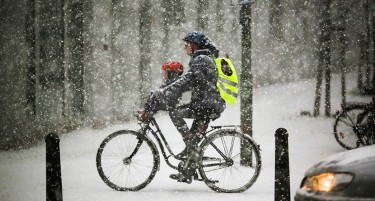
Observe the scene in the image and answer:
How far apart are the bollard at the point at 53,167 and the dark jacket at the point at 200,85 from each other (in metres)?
1.73

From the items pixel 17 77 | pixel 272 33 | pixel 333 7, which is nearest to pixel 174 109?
pixel 17 77

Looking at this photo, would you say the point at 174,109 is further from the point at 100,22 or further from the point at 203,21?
the point at 203,21

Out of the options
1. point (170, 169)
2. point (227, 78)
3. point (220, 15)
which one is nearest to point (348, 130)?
point (170, 169)

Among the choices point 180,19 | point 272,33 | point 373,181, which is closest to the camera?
point 373,181

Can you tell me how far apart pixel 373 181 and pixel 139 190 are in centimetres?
377

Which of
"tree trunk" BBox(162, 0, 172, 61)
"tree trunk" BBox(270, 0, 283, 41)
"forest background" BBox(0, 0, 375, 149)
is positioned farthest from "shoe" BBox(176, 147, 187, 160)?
"tree trunk" BBox(270, 0, 283, 41)

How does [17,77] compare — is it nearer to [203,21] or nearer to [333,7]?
[203,21]

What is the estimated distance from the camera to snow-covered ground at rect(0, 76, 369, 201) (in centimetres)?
691

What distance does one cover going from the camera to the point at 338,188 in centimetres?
397

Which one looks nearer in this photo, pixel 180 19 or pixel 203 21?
pixel 180 19

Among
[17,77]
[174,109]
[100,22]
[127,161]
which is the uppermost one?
[100,22]

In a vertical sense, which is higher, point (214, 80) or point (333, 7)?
point (333, 7)

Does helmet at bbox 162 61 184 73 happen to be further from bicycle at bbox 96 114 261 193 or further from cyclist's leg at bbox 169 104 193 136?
bicycle at bbox 96 114 261 193

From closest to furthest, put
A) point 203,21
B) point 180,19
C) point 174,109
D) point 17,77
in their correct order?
point 174,109
point 17,77
point 180,19
point 203,21
